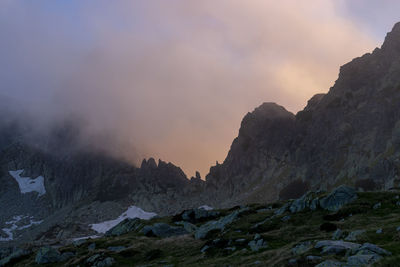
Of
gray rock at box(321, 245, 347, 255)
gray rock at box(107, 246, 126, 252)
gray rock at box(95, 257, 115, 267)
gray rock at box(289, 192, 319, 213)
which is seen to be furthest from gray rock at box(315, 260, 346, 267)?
gray rock at box(107, 246, 126, 252)

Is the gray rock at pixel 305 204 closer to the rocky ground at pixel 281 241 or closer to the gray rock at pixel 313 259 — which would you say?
the rocky ground at pixel 281 241

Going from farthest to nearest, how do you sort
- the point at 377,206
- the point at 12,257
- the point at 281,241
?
the point at 12,257, the point at 377,206, the point at 281,241

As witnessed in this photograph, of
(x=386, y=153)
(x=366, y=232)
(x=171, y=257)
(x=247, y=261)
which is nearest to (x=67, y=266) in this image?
(x=171, y=257)

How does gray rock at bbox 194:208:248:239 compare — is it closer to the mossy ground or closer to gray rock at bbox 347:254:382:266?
the mossy ground

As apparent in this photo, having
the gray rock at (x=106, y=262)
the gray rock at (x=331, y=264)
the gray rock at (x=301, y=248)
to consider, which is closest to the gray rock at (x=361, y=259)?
the gray rock at (x=331, y=264)

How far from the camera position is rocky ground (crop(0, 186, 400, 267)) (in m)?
29.3

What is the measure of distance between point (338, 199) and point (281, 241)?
19405mm

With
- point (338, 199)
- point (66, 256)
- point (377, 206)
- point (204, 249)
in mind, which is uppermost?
point (338, 199)

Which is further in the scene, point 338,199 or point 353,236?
point 338,199

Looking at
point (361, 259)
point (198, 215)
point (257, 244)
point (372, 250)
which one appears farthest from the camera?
point (198, 215)

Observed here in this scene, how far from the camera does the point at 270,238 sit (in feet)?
147

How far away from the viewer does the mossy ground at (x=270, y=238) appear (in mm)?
34594

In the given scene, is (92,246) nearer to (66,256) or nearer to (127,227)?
(66,256)

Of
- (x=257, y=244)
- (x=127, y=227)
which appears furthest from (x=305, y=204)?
(x=127, y=227)
